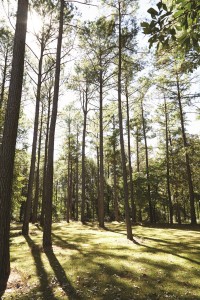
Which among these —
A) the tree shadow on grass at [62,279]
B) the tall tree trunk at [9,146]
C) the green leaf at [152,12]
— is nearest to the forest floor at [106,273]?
the tree shadow on grass at [62,279]

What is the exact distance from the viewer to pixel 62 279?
21.6 ft

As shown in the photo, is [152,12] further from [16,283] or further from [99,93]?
[99,93]

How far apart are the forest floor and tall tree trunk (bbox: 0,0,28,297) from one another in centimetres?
78

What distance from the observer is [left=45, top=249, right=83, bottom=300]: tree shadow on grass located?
5621mm

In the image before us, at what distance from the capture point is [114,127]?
3089cm

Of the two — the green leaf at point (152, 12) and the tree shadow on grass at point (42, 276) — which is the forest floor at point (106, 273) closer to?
the tree shadow on grass at point (42, 276)

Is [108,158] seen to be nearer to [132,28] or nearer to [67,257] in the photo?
[132,28]

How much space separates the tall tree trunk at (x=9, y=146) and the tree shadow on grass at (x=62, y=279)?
1408 mm

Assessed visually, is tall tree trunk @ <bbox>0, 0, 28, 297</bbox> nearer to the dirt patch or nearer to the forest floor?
the dirt patch

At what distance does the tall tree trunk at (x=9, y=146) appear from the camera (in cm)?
601

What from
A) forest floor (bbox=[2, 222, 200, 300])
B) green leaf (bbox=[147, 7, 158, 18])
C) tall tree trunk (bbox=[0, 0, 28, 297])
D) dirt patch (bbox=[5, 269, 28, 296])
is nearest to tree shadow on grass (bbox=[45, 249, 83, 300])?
forest floor (bbox=[2, 222, 200, 300])

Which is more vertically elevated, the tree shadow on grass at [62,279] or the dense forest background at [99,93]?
the dense forest background at [99,93]

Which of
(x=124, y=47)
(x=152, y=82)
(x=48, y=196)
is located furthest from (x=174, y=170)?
(x=48, y=196)

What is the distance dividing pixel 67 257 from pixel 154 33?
8102 mm
